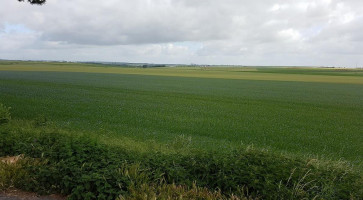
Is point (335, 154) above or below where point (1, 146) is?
below

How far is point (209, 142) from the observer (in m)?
12.4

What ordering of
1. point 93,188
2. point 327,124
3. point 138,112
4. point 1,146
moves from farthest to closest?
point 138,112
point 327,124
point 1,146
point 93,188

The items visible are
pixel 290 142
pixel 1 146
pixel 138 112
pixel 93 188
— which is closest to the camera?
pixel 93 188

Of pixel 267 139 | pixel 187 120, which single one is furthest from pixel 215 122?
pixel 267 139

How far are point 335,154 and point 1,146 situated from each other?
37.9ft

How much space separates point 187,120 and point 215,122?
1643 millimetres

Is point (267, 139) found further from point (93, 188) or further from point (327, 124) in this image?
point (93, 188)

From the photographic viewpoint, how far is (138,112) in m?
19.9

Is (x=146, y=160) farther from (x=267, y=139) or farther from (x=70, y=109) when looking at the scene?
(x=70, y=109)

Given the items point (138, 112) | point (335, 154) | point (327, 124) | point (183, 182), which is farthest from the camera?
point (138, 112)

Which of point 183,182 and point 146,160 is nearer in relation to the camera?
point 183,182

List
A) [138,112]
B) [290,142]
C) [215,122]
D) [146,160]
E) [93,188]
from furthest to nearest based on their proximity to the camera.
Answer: [138,112], [215,122], [290,142], [146,160], [93,188]

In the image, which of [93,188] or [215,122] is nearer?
[93,188]

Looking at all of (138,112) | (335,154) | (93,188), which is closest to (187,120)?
(138,112)
